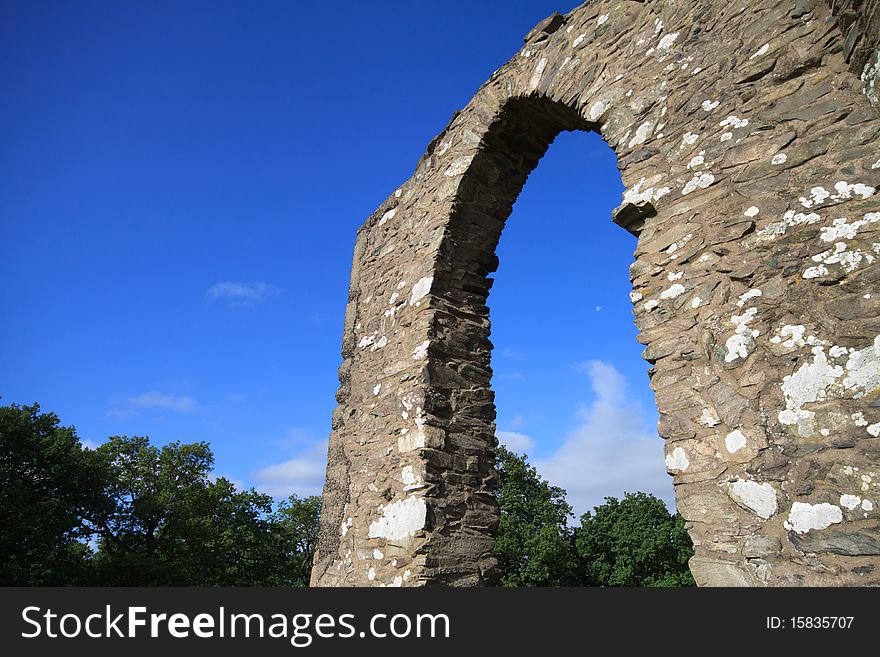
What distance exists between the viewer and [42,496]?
16.3 meters

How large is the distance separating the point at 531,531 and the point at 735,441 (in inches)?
829

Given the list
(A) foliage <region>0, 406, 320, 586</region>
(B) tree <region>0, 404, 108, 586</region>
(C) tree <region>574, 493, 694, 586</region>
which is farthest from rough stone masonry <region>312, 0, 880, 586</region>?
(C) tree <region>574, 493, 694, 586</region>

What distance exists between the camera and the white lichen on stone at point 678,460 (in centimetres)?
249

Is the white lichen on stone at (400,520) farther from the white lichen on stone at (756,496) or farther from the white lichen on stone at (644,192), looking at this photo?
the white lichen on stone at (644,192)

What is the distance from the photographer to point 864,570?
189 centimetres

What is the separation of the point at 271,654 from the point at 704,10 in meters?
4.17

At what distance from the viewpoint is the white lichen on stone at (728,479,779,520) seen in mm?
2164

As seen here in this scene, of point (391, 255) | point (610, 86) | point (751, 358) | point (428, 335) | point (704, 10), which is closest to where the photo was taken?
point (751, 358)

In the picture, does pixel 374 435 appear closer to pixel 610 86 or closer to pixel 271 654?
pixel 271 654

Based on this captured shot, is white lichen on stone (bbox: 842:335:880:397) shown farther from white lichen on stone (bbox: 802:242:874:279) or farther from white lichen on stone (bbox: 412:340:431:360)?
white lichen on stone (bbox: 412:340:431:360)

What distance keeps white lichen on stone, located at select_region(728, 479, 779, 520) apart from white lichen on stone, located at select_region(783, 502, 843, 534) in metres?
0.07

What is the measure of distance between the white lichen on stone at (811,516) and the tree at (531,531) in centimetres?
1700

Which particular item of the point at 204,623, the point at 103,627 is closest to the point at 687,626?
the point at 204,623

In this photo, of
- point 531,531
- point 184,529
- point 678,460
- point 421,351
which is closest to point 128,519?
point 184,529
